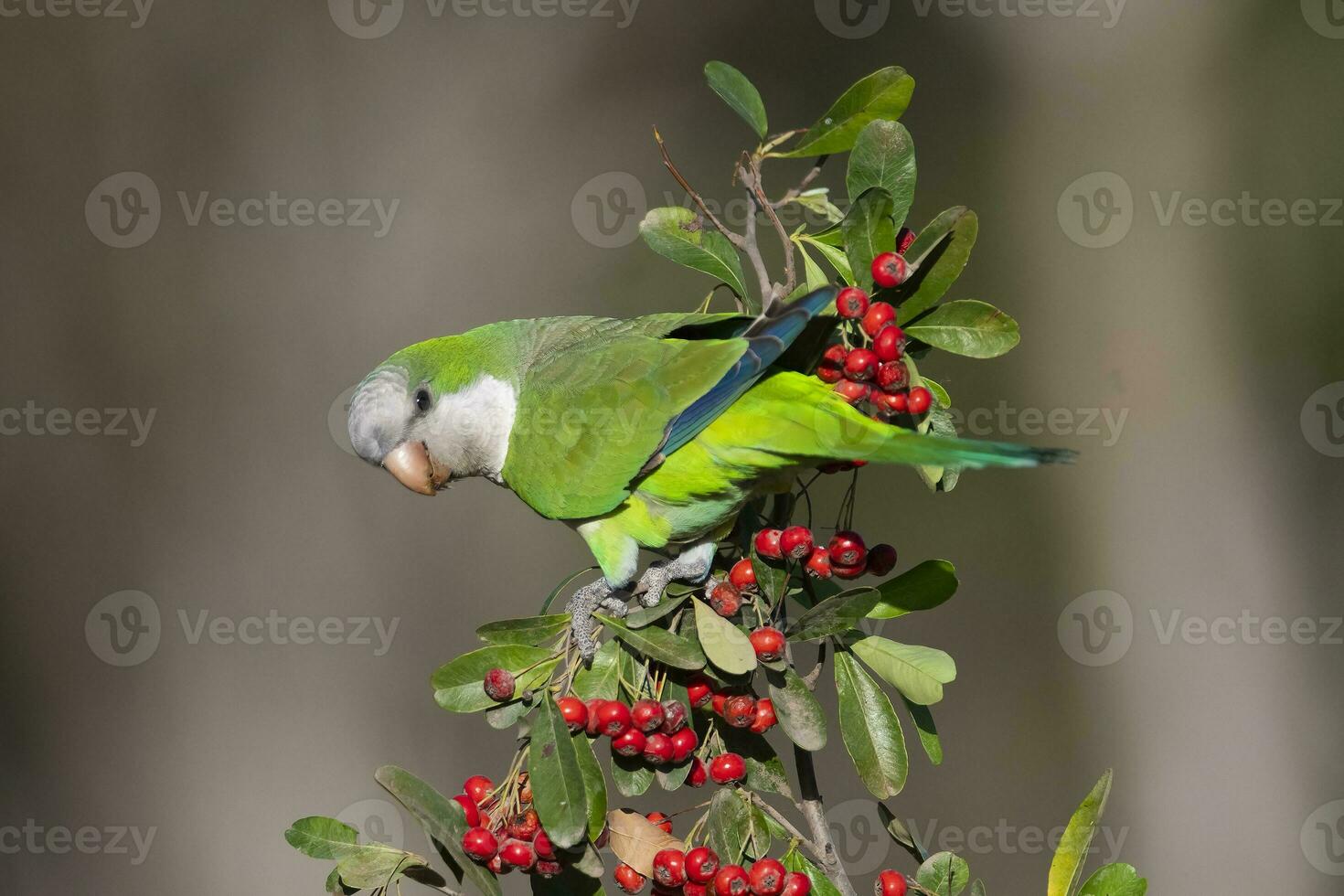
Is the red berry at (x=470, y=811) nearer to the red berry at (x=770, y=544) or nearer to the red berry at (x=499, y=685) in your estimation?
the red berry at (x=499, y=685)

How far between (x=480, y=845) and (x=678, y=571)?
0.54 m

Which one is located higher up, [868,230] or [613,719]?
[868,230]

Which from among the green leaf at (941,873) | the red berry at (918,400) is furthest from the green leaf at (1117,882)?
the red berry at (918,400)

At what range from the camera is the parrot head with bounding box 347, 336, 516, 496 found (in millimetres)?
1771

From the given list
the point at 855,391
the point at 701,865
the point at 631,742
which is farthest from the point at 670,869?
the point at 855,391

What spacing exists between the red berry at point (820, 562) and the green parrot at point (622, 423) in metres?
0.13

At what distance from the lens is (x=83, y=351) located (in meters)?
3.27

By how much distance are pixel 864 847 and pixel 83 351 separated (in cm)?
286

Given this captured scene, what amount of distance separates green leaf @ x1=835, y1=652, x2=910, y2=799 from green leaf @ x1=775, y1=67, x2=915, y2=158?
28.5 inches

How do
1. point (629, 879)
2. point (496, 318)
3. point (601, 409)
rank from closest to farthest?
point (629, 879) < point (601, 409) < point (496, 318)

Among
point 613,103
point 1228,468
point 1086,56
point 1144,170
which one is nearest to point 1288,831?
point 1228,468

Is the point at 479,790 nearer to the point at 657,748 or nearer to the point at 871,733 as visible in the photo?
the point at 657,748

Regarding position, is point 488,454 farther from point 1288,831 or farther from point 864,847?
point 1288,831

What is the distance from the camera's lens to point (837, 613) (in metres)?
1.32
